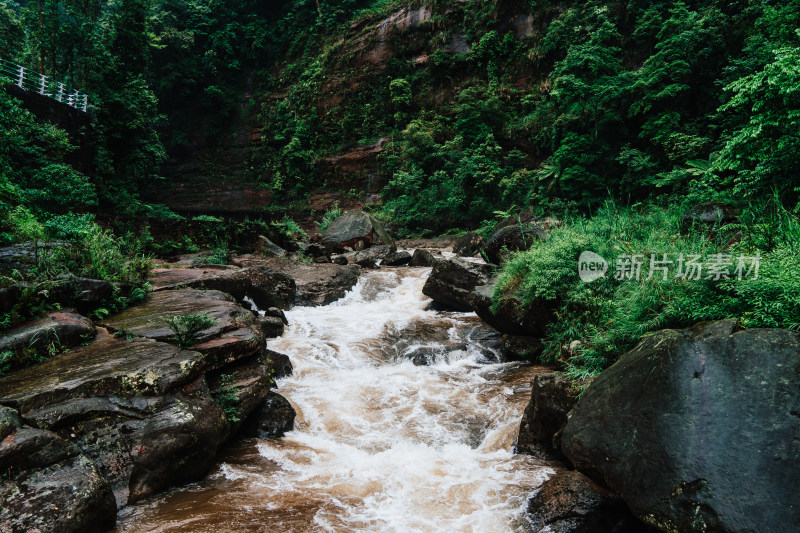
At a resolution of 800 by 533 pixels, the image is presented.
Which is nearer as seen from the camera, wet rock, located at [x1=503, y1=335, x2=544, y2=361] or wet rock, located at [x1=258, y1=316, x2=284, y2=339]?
wet rock, located at [x1=503, y1=335, x2=544, y2=361]

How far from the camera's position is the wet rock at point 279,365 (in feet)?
21.4

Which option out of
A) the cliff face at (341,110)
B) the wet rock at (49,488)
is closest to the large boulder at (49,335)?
the wet rock at (49,488)

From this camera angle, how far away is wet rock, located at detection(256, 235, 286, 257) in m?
14.3

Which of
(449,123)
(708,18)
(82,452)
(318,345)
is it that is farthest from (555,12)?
(82,452)

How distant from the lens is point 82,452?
3379 mm

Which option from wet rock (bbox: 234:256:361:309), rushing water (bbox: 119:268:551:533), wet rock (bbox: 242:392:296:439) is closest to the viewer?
rushing water (bbox: 119:268:551:533)

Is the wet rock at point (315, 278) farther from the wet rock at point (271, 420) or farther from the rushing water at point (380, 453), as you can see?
the wet rock at point (271, 420)

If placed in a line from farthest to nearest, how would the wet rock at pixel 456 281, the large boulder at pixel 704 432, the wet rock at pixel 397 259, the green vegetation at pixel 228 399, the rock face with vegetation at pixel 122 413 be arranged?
1. the wet rock at pixel 397 259
2. the wet rock at pixel 456 281
3. the green vegetation at pixel 228 399
4. the rock face with vegetation at pixel 122 413
5. the large boulder at pixel 704 432

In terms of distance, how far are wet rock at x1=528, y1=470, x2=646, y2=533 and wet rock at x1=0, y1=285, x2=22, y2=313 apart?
619 cm

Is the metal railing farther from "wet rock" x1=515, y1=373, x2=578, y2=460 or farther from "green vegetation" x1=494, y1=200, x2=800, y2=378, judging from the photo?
"wet rock" x1=515, y1=373, x2=578, y2=460

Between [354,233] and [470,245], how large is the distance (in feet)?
16.1

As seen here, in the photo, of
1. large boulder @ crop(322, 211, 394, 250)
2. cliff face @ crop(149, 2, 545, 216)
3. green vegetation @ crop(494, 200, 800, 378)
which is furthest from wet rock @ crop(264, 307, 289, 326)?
cliff face @ crop(149, 2, 545, 216)

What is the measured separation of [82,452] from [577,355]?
544 cm

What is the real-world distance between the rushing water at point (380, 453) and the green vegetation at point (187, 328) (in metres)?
1.49
